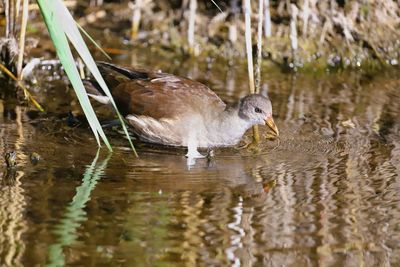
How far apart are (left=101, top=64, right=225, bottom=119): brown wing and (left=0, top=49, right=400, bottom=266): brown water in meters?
0.28

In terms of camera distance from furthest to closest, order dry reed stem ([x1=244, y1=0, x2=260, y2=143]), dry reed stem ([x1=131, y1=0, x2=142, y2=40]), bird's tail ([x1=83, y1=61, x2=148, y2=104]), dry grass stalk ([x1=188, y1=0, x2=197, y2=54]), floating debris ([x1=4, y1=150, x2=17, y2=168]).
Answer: dry reed stem ([x1=131, y1=0, x2=142, y2=40]) → dry grass stalk ([x1=188, y1=0, x2=197, y2=54]) → bird's tail ([x1=83, y1=61, x2=148, y2=104]) → dry reed stem ([x1=244, y1=0, x2=260, y2=143]) → floating debris ([x1=4, y1=150, x2=17, y2=168])

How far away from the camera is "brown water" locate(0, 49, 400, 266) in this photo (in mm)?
5113

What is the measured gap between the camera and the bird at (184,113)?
7312mm

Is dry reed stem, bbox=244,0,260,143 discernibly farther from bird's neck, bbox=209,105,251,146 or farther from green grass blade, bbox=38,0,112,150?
green grass blade, bbox=38,0,112,150

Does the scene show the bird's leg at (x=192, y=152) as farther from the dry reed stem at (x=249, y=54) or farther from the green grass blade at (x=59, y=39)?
the green grass blade at (x=59, y=39)

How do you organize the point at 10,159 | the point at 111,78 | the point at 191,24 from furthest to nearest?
the point at 191,24 < the point at 111,78 < the point at 10,159

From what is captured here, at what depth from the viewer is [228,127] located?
734 centimetres

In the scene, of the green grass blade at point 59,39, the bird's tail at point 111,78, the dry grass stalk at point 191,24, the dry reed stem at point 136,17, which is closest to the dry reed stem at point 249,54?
the bird's tail at point 111,78

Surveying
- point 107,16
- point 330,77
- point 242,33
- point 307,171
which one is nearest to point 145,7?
point 107,16

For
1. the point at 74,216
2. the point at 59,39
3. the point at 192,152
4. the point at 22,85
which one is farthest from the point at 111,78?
the point at 59,39

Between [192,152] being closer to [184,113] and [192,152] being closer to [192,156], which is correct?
[192,156]

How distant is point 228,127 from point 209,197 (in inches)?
54.9

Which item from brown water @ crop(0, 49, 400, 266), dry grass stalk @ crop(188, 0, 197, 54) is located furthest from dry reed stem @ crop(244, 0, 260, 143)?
dry grass stalk @ crop(188, 0, 197, 54)

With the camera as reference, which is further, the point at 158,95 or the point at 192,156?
the point at 158,95
